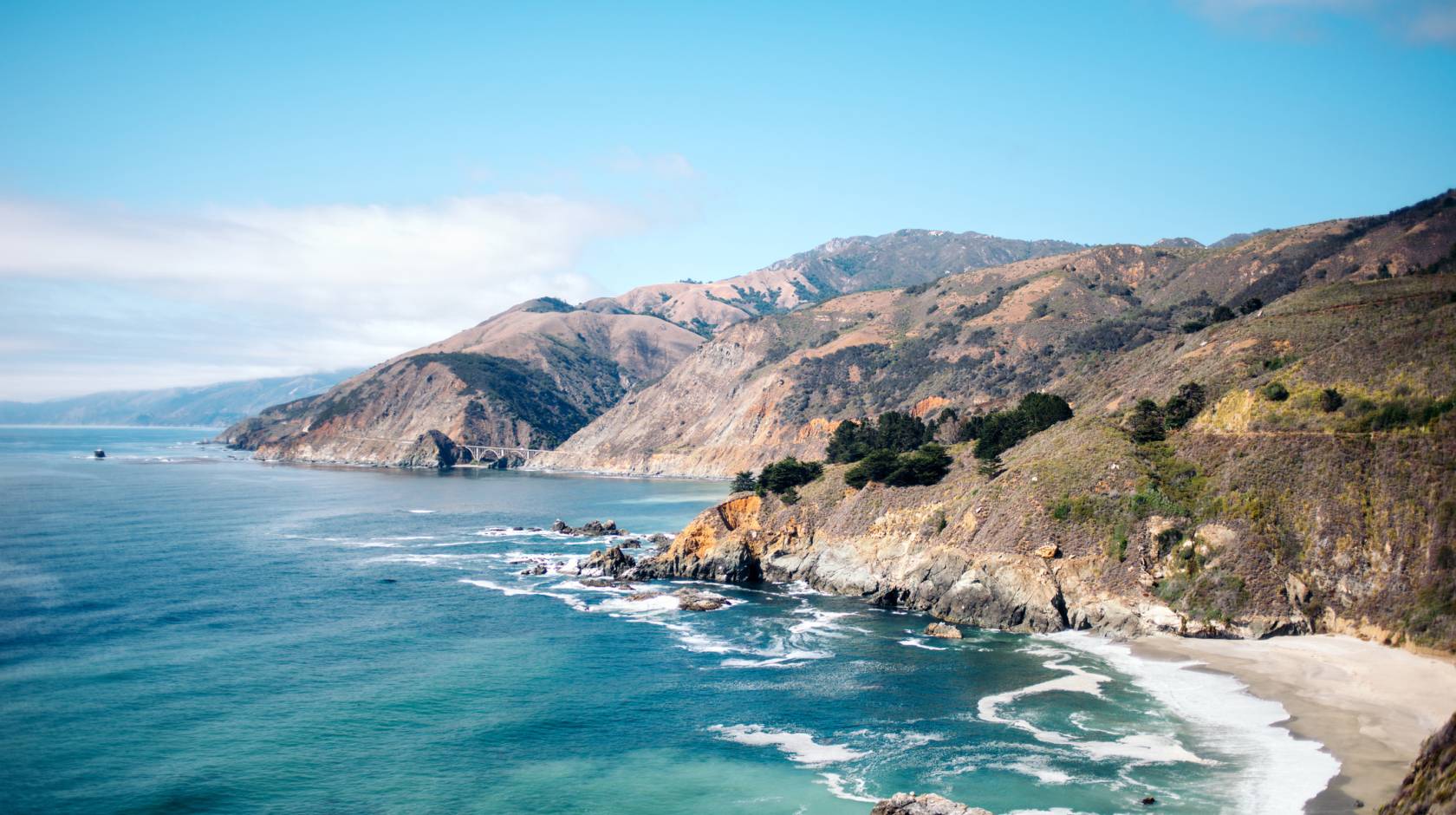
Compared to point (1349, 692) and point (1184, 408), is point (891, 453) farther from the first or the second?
point (1349, 692)

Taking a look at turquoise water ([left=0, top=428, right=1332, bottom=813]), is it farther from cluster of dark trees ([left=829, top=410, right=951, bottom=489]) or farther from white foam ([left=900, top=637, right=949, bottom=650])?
cluster of dark trees ([left=829, top=410, right=951, bottom=489])

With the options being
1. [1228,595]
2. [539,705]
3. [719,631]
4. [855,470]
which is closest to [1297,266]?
[855,470]

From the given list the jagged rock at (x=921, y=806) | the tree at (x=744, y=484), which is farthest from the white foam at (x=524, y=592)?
the jagged rock at (x=921, y=806)

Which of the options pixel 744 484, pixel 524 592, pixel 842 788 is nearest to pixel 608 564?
pixel 524 592

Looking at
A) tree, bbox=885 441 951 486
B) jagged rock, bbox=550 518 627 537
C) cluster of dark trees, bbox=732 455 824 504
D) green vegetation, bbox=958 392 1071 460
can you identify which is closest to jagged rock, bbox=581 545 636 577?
cluster of dark trees, bbox=732 455 824 504

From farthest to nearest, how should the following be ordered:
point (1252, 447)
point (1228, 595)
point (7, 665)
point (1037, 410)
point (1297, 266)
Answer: point (1297, 266) → point (1037, 410) → point (1252, 447) → point (1228, 595) → point (7, 665)

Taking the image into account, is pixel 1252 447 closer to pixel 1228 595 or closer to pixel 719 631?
pixel 1228 595

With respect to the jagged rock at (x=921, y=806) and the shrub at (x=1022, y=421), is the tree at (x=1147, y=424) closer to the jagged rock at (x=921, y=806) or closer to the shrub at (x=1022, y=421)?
the shrub at (x=1022, y=421)
